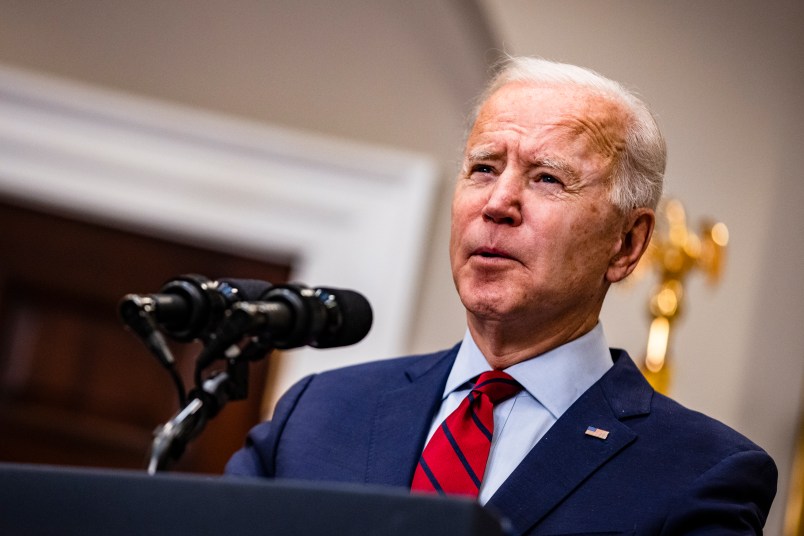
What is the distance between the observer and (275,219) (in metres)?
3.41

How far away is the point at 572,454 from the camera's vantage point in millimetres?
1620

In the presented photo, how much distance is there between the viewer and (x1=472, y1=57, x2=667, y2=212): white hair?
6.15ft

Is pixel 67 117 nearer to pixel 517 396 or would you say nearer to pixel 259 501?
pixel 517 396

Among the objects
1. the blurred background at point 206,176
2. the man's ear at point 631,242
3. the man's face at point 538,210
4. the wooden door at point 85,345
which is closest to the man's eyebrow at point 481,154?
the man's face at point 538,210

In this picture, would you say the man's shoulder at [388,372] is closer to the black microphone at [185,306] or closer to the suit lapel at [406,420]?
the suit lapel at [406,420]

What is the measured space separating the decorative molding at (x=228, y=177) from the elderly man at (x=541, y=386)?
55.0 inches

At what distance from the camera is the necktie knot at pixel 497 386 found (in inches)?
68.7

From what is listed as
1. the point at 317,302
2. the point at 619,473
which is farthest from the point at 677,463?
the point at 317,302

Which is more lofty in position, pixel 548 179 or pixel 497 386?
pixel 548 179

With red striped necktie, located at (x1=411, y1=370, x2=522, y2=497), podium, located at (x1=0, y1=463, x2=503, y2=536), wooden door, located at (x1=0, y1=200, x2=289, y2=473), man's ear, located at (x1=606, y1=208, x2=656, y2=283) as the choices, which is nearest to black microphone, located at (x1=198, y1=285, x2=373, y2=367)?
red striped necktie, located at (x1=411, y1=370, x2=522, y2=497)

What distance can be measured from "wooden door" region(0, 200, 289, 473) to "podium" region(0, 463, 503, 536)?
7.92ft

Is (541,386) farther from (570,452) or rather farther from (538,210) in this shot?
(538,210)

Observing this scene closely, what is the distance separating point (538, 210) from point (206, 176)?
5.99 feet

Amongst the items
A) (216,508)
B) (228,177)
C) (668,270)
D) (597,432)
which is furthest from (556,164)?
(668,270)
